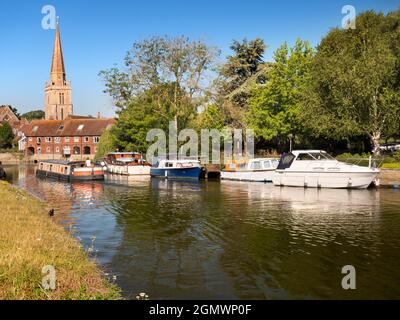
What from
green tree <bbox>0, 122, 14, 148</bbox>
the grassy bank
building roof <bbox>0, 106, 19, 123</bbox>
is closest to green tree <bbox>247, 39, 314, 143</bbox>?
the grassy bank

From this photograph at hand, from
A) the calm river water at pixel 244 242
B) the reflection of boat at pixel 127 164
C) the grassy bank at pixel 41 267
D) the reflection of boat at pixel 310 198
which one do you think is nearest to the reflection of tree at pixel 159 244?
the calm river water at pixel 244 242

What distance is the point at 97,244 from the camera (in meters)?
18.3

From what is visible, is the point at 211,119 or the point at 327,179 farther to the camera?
the point at 211,119

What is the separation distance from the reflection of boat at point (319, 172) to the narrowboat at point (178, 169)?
38.9ft

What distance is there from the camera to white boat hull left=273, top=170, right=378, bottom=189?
119 ft

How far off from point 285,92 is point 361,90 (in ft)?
44.8

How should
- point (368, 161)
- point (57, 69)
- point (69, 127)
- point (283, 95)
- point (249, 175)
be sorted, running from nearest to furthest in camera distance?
point (368, 161)
point (249, 175)
point (283, 95)
point (69, 127)
point (57, 69)

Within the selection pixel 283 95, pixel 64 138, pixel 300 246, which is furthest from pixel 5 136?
pixel 300 246

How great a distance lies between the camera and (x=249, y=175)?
46156 mm

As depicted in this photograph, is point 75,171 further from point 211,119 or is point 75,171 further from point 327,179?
point 327,179

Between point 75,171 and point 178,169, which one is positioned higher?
point 178,169

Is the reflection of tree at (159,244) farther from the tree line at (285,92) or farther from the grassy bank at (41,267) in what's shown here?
the tree line at (285,92)

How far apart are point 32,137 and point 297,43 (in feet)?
292
